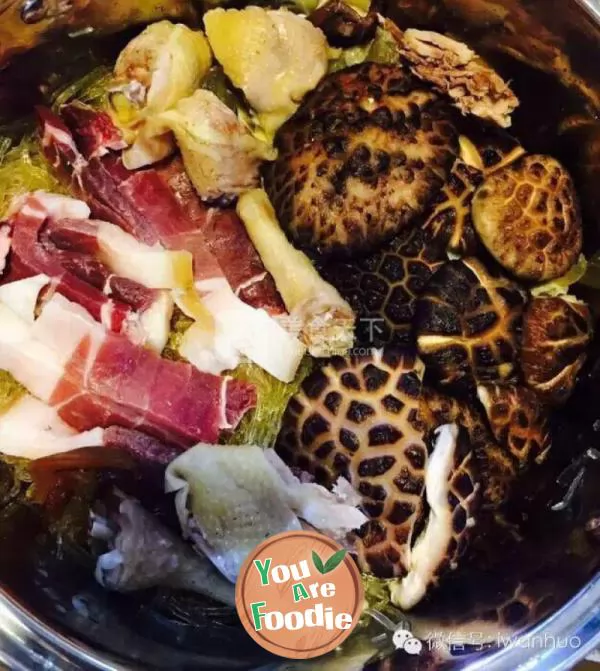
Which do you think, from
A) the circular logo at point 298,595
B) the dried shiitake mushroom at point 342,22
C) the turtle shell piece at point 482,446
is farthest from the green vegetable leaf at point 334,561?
the dried shiitake mushroom at point 342,22

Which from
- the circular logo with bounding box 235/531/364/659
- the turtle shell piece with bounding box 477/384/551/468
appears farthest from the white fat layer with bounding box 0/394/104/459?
the turtle shell piece with bounding box 477/384/551/468

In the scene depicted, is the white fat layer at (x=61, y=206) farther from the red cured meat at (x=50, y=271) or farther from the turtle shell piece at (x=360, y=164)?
the turtle shell piece at (x=360, y=164)

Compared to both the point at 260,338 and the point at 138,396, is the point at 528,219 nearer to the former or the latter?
the point at 260,338

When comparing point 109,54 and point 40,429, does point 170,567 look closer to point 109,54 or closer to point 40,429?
point 40,429

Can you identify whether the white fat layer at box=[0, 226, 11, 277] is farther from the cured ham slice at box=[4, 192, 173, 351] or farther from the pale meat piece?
the pale meat piece

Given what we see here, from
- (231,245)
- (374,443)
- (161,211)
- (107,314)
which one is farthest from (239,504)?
(161,211)

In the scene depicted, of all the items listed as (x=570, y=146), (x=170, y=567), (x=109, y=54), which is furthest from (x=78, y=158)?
(x=570, y=146)
